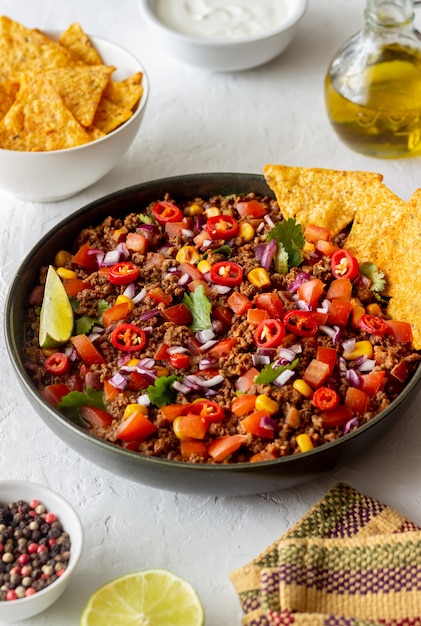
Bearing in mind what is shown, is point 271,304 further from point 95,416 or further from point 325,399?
point 95,416

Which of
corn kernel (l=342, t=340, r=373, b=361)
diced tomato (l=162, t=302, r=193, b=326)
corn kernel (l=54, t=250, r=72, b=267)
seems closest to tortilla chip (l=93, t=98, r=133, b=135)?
corn kernel (l=54, t=250, r=72, b=267)

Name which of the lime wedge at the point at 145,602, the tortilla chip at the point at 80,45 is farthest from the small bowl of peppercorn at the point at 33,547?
the tortilla chip at the point at 80,45

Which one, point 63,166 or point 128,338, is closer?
point 128,338

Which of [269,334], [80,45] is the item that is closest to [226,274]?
[269,334]

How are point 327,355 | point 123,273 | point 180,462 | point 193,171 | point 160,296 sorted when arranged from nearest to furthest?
point 180,462
point 327,355
point 160,296
point 123,273
point 193,171

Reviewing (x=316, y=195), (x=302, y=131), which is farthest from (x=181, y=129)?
(x=316, y=195)

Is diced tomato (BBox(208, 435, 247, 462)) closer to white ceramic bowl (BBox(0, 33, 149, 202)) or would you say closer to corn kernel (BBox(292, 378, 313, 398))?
corn kernel (BBox(292, 378, 313, 398))

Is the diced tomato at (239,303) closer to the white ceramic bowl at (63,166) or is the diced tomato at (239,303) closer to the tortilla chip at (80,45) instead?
the white ceramic bowl at (63,166)

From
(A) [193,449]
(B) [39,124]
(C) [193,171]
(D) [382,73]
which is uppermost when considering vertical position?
(D) [382,73]

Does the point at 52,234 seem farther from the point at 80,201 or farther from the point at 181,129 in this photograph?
the point at 181,129
